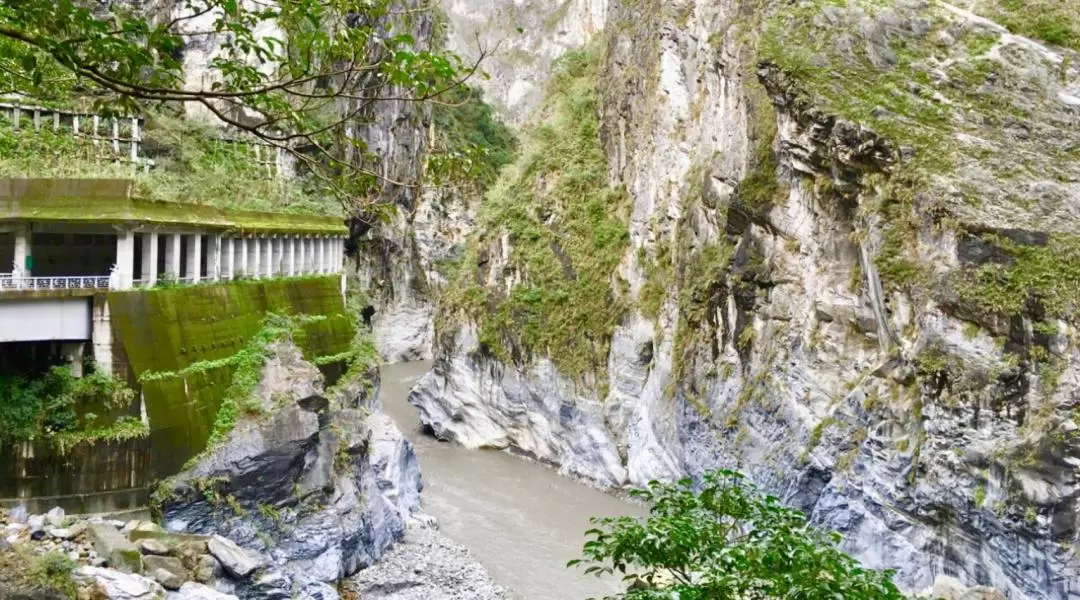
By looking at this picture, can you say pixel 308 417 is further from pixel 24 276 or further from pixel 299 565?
pixel 24 276

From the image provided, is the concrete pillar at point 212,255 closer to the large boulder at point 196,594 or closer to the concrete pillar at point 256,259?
the concrete pillar at point 256,259

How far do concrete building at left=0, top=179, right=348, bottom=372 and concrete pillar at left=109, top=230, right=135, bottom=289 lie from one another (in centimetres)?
2

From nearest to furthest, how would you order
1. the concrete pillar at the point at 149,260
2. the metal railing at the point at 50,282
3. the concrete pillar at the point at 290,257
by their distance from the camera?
the metal railing at the point at 50,282, the concrete pillar at the point at 149,260, the concrete pillar at the point at 290,257

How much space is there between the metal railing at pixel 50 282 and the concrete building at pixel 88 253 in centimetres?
2

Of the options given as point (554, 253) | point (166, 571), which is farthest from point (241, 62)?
point (554, 253)

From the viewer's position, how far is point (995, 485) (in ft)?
Answer: 36.1

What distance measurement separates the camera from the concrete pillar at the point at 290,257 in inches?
811

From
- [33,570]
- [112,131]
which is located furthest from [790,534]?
[112,131]

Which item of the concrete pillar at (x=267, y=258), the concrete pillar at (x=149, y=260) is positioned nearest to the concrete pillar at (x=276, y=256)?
the concrete pillar at (x=267, y=258)

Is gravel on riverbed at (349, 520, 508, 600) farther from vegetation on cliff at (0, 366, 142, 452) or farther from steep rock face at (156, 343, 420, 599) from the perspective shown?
vegetation on cliff at (0, 366, 142, 452)

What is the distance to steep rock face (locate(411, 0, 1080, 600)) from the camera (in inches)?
443

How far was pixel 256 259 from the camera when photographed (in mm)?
18469

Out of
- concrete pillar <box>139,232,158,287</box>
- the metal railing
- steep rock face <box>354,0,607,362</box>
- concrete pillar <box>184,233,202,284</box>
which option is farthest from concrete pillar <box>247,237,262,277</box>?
steep rock face <box>354,0,607,362</box>

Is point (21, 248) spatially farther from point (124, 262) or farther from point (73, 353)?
point (73, 353)
